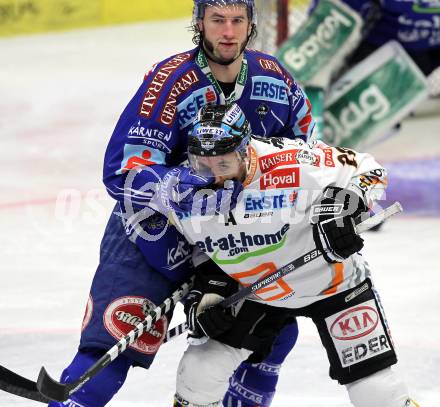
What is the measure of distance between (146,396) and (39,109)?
12.1 ft

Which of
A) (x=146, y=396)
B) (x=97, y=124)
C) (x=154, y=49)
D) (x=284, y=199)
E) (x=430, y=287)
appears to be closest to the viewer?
(x=284, y=199)

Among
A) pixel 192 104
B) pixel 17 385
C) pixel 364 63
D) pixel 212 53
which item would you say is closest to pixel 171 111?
pixel 192 104

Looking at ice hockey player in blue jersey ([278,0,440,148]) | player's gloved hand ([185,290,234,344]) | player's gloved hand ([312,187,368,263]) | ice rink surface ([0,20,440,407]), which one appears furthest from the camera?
ice hockey player in blue jersey ([278,0,440,148])

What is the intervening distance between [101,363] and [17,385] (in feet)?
0.75

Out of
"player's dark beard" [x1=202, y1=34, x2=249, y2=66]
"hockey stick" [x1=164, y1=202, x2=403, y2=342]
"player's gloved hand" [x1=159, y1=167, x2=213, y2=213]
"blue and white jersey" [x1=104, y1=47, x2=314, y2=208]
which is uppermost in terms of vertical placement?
"player's dark beard" [x1=202, y1=34, x2=249, y2=66]

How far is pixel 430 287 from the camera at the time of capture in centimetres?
477

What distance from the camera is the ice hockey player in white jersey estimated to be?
2900 millimetres

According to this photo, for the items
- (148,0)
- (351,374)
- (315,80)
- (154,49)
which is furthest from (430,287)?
(148,0)

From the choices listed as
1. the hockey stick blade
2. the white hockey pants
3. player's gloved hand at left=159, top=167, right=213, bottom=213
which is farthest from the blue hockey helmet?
the hockey stick blade

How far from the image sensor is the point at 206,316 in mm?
2994

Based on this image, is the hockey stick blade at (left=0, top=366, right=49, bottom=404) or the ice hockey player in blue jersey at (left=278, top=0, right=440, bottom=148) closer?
the hockey stick blade at (left=0, top=366, right=49, bottom=404)

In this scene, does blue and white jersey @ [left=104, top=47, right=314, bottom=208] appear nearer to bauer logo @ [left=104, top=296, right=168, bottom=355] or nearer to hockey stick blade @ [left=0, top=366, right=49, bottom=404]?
bauer logo @ [left=104, top=296, right=168, bottom=355]

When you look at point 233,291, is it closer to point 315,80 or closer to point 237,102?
point 237,102

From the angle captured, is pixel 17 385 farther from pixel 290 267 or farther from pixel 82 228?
pixel 82 228
